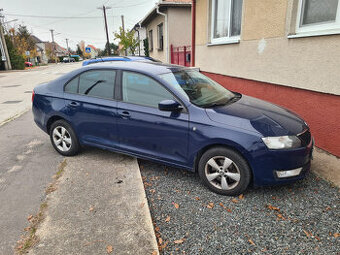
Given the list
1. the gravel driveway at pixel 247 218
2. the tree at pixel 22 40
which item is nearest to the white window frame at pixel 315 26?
the gravel driveway at pixel 247 218

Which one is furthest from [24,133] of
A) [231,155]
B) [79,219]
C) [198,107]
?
[231,155]

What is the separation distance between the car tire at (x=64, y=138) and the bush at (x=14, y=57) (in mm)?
35462

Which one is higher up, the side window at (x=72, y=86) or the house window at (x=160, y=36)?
the house window at (x=160, y=36)

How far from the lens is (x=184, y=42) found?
1532cm

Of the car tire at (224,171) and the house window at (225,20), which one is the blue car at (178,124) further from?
the house window at (225,20)

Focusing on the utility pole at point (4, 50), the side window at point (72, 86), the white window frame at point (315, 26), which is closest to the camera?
A: the white window frame at point (315, 26)

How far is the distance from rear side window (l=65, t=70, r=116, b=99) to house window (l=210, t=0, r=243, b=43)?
4062 millimetres

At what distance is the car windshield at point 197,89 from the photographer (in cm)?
335

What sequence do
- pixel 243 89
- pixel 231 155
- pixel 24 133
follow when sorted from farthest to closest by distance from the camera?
1. pixel 243 89
2. pixel 24 133
3. pixel 231 155

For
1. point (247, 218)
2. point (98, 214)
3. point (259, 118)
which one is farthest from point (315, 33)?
point (98, 214)

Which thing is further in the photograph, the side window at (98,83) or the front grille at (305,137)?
the side window at (98,83)

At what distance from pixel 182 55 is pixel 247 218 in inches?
431

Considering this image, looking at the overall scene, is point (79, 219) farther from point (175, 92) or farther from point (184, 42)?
point (184, 42)

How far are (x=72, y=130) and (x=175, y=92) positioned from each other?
1.95 meters
